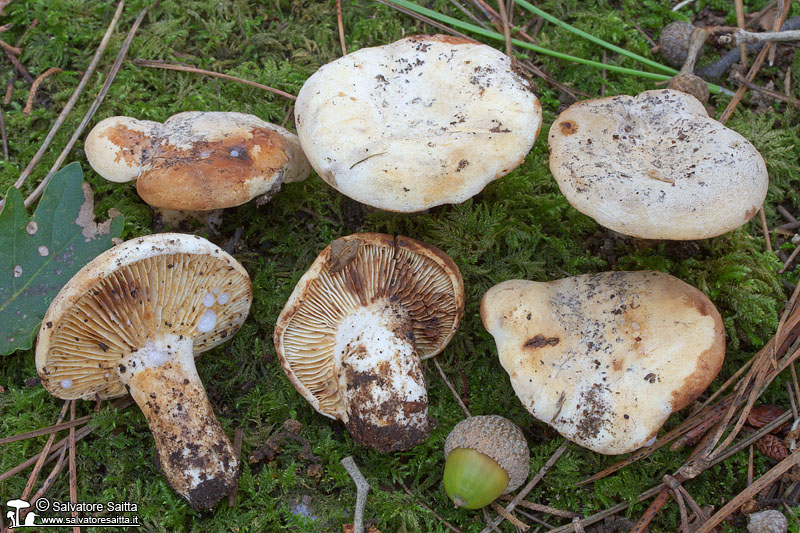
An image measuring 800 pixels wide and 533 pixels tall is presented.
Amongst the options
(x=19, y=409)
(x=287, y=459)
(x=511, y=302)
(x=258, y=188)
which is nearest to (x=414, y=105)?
(x=258, y=188)

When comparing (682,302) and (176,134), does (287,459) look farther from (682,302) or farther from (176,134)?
(682,302)

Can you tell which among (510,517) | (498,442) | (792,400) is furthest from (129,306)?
(792,400)

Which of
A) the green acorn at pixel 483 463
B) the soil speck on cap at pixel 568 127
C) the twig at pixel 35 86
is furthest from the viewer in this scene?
the twig at pixel 35 86

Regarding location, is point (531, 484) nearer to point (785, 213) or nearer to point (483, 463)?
point (483, 463)

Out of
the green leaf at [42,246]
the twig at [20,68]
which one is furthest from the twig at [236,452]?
the twig at [20,68]

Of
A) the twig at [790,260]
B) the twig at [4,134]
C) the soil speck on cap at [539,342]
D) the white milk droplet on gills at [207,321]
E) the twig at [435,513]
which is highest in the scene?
the twig at [4,134]

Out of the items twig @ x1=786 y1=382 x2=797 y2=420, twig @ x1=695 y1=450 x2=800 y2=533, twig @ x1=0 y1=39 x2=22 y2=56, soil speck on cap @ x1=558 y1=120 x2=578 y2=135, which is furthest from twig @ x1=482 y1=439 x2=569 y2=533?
twig @ x1=0 y1=39 x2=22 y2=56

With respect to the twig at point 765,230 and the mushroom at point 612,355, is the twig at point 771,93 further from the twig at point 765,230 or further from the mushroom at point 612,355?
the mushroom at point 612,355
